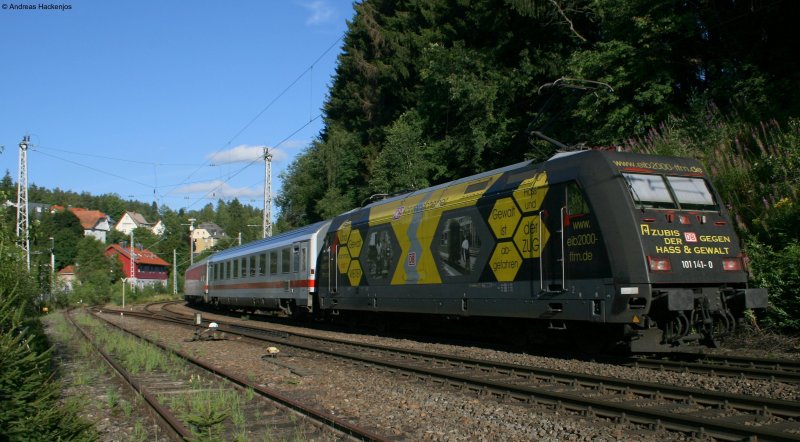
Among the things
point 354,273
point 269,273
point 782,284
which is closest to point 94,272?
point 269,273

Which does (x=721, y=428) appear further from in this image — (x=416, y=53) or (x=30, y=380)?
(x=416, y=53)

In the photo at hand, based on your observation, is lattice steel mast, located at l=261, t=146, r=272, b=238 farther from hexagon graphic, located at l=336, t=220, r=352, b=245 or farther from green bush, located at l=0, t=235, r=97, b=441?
green bush, located at l=0, t=235, r=97, b=441

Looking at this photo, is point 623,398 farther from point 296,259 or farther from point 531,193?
point 296,259

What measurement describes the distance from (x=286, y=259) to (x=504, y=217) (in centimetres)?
1242

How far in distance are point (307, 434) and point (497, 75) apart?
24.9 meters

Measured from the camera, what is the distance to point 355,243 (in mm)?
17797

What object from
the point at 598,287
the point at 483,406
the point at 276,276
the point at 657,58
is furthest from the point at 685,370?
the point at 276,276

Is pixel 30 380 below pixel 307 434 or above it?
above

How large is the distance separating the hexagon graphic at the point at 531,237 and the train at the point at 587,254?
0.03 m

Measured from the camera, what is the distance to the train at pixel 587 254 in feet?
31.5

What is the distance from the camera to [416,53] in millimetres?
39781

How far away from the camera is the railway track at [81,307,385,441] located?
6.68m

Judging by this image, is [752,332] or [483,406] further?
[752,332]

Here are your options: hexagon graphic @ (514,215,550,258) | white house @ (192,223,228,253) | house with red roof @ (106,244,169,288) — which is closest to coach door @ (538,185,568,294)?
hexagon graphic @ (514,215,550,258)
